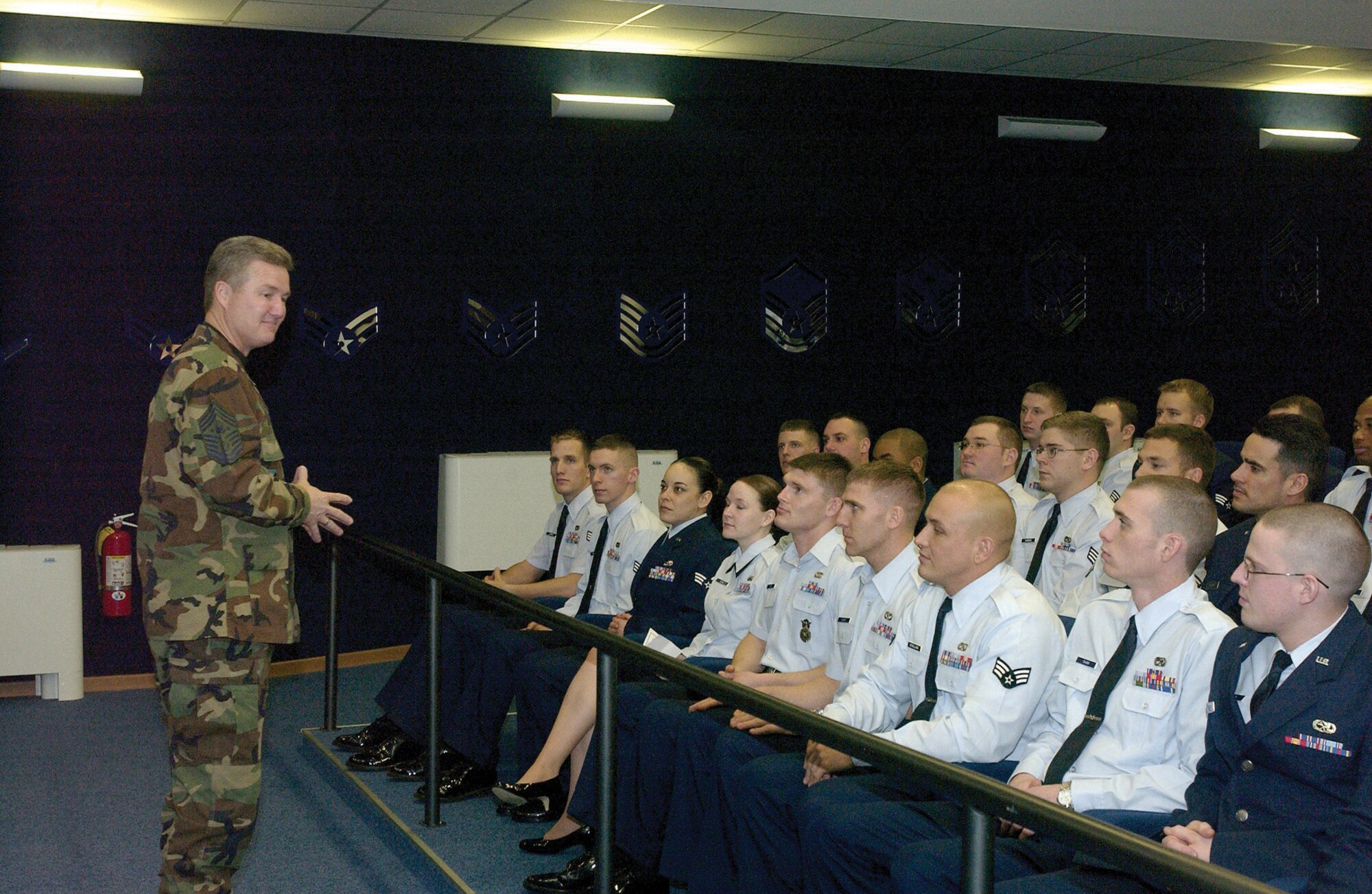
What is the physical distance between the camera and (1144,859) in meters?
1.65

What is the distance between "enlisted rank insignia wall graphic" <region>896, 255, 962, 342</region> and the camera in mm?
8414

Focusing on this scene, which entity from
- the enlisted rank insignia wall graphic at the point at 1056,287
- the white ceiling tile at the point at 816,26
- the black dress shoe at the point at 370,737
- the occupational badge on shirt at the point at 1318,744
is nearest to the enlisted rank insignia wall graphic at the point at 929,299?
the enlisted rank insignia wall graphic at the point at 1056,287

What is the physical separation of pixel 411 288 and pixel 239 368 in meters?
4.17

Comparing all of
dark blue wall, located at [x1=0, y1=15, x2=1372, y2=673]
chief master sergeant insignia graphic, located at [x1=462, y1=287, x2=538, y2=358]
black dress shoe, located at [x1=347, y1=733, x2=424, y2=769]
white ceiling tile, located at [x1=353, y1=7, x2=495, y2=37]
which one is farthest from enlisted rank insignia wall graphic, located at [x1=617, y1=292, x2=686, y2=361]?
black dress shoe, located at [x1=347, y1=733, x2=424, y2=769]

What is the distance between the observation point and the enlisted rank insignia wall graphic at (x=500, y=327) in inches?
293

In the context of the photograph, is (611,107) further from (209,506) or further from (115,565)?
(209,506)

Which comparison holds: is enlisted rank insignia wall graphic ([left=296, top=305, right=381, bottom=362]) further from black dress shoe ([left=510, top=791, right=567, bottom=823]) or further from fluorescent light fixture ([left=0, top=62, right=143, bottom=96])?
black dress shoe ([left=510, top=791, right=567, bottom=823])

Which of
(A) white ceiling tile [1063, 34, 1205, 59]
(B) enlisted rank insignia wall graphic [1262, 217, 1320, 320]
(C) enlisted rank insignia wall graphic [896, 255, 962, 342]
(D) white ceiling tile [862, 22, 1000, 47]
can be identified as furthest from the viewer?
(B) enlisted rank insignia wall graphic [1262, 217, 1320, 320]

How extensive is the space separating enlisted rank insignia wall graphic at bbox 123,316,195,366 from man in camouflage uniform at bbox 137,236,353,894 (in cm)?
383

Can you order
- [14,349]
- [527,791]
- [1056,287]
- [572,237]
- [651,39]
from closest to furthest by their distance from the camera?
[527,791], [14,349], [651,39], [572,237], [1056,287]

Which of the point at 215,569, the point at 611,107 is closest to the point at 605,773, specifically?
the point at 215,569

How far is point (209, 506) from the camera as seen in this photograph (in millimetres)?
3170

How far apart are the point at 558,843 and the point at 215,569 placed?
5.32 feet

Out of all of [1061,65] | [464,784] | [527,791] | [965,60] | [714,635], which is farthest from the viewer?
[1061,65]
